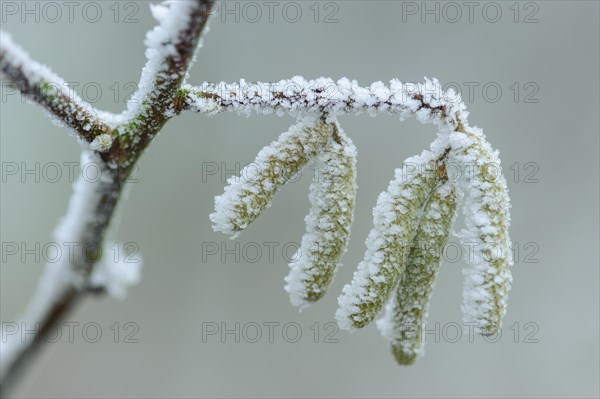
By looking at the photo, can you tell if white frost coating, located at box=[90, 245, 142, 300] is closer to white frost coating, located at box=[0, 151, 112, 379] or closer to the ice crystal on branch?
white frost coating, located at box=[0, 151, 112, 379]

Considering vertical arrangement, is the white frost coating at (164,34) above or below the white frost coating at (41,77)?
above

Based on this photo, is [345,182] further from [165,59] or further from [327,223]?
[165,59]

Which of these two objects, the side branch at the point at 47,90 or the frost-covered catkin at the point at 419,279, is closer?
the side branch at the point at 47,90

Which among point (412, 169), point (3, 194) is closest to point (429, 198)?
point (412, 169)

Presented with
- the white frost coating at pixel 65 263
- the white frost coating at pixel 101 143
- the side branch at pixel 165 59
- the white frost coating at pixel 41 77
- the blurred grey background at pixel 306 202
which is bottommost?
the white frost coating at pixel 65 263

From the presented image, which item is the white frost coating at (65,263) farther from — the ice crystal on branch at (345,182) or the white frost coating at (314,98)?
the white frost coating at (314,98)

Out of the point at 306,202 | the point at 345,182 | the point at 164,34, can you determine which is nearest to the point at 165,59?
the point at 164,34

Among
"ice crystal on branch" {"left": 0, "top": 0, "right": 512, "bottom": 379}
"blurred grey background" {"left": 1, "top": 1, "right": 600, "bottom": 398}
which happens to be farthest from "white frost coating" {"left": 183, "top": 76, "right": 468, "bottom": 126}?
"blurred grey background" {"left": 1, "top": 1, "right": 600, "bottom": 398}

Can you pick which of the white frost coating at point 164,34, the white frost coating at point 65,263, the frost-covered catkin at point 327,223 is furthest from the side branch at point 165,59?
the frost-covered catkin at point 327,223
